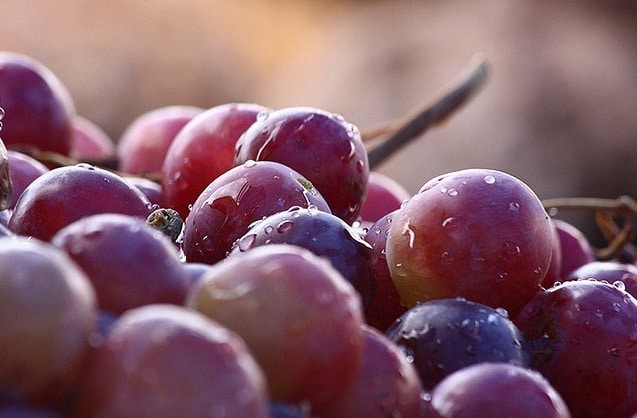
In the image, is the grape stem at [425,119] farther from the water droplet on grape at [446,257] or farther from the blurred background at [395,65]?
the blurred background at [395,65]

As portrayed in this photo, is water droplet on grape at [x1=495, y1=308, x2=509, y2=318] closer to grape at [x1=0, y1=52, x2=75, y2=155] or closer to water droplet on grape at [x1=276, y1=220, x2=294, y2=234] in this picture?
water droplet on grape at [x1=276, y1=220, x2=294, y2=234]

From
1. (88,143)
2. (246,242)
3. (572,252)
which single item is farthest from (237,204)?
(88,143)

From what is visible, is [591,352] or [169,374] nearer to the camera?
[169,374]

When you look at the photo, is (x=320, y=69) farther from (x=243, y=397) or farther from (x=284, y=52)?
Answer: (x=243, y=397)

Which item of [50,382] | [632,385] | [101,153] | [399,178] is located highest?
[50,382]

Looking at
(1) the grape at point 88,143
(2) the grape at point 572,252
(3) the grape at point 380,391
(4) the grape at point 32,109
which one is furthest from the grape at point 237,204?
(1) the grape at point 88,143

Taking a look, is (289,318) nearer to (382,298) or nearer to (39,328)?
(39,328)

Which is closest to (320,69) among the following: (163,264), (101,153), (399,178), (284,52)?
(284,52)
